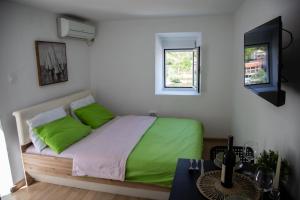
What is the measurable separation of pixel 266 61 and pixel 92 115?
2.87 meters

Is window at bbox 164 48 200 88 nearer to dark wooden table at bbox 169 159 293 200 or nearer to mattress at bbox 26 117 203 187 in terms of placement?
mattress at bbox 26 117 203 187

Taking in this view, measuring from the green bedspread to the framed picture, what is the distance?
1728 millimetres

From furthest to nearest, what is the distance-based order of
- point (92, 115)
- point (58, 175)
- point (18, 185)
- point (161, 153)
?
point (92, 115)
point (18, 185)
point (58, 175)
point (161, 153)

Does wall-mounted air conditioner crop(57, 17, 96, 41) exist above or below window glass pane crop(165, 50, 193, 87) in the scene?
above

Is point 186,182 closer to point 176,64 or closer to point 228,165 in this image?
point 228,165

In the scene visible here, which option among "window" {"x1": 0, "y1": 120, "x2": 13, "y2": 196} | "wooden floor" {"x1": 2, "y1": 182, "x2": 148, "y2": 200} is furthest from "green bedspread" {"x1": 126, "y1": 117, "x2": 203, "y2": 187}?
"window" {"x1": 0, "y1": 120, "x2": 13, "y2": 196}

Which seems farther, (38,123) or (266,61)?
(38,123)

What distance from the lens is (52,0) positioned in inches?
107

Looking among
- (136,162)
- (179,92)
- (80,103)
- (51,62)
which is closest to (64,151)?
(136,162)

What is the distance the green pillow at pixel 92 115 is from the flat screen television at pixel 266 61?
2.49 meters

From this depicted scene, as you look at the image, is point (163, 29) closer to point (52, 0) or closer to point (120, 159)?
point (52, 0)

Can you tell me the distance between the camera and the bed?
238 cm

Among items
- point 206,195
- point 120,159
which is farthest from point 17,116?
point 206,195

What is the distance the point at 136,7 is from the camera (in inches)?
126
